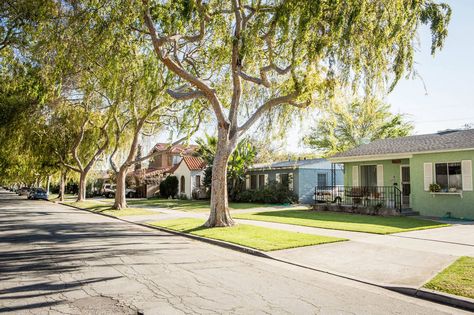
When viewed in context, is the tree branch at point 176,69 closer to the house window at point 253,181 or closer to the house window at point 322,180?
the house window at point 322,180

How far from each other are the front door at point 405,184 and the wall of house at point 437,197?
1281mm

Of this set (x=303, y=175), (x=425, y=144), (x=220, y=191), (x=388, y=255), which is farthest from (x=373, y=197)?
(x=388, y=255)

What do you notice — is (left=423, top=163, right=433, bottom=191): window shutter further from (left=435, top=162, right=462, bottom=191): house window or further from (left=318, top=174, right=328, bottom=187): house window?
(left=318, top=174, right=328, bottom=187): house window

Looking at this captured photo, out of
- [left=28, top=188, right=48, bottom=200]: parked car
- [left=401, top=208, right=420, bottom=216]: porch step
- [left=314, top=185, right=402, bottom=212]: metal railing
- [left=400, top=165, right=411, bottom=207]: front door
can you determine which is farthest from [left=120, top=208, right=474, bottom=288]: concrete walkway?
[left=28, top=188, right=48, bottom=200]: parked car

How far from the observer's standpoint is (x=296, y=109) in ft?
54.6

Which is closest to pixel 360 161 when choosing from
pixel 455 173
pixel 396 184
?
pixel 396 184

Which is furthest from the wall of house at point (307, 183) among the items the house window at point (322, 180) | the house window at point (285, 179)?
the house window at point (285, 179)

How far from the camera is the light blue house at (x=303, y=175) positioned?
102 ft

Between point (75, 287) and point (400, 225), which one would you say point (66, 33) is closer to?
point (75, 287)

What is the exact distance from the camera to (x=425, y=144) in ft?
68.9

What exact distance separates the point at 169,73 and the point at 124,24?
6.03m

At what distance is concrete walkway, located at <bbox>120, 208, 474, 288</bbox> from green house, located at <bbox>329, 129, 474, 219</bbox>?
20.1ft

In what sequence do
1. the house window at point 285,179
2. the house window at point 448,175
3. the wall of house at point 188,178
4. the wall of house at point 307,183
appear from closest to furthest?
1. the house window at point 448,175
2. the wall of house at point 307,183
3. the house window at point 285,179
4. the wall of house at point 188,178

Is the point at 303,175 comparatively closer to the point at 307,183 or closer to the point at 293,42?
the point at 307,183
